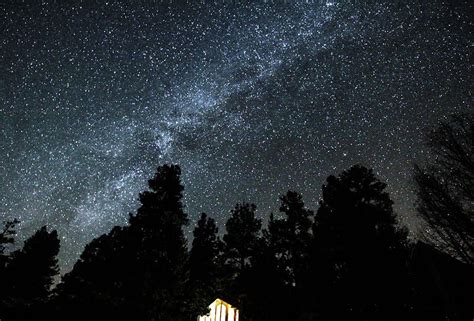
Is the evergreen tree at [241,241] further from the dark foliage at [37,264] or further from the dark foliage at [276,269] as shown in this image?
the dark foliage at [37,264]

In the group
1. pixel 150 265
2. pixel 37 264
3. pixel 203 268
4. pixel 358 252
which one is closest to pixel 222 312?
pixel 203 268

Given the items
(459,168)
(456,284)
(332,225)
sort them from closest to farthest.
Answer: (459,168) → (456,284) → (332,225)

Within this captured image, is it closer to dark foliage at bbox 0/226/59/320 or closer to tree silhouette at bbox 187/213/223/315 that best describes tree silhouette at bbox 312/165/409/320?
tree silhouette at bbox 187/213/223/315

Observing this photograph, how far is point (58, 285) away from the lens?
41688 millimetres

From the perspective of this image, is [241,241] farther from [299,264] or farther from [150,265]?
[150,265]

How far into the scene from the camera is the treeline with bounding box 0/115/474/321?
12.5m

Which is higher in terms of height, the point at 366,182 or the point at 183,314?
the point at 366,182

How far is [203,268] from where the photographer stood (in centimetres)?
2630

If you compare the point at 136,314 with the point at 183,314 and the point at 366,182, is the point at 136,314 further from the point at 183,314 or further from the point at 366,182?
the point at 366,182

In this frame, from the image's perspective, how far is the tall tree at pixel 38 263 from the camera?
38.3m

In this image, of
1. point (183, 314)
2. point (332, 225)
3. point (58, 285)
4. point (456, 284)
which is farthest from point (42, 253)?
point (456, 284)


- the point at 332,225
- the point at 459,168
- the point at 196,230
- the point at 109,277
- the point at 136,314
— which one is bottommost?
the point at 136,314

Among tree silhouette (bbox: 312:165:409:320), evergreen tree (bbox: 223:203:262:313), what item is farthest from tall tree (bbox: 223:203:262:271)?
tree silhouette (bbox: 312:165:409:320)

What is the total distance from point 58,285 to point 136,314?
32.5 m
